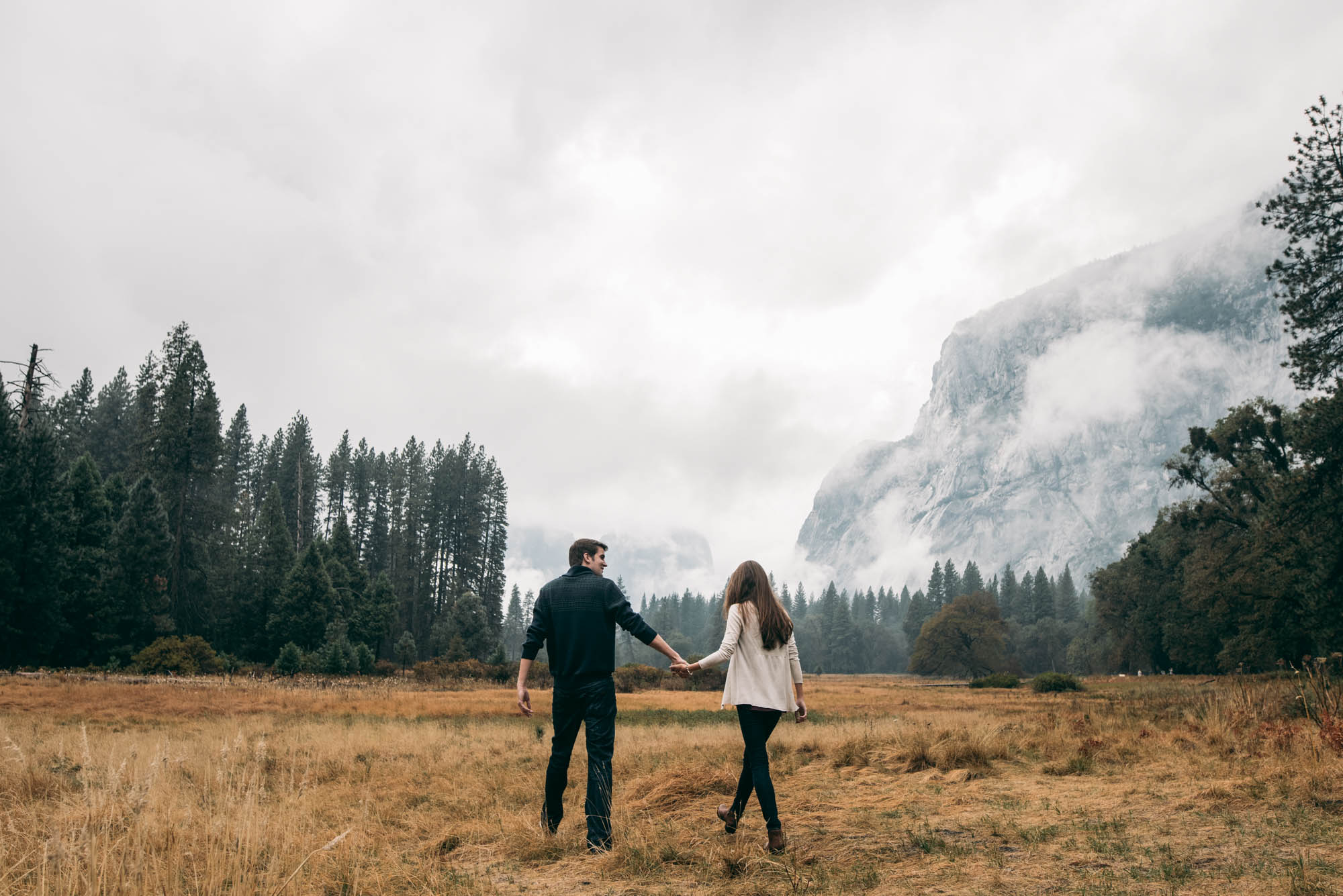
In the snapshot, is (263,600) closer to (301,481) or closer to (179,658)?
(179,658)

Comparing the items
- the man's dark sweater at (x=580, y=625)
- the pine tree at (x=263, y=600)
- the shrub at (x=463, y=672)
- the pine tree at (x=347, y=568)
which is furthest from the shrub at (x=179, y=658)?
the man's dark sweater at (x=580, y=625)

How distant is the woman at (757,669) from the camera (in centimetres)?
571

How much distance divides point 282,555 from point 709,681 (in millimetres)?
30674

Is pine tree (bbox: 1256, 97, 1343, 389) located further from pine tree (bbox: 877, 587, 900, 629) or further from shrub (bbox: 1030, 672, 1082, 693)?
pine tree (bbox: 877, 587, 900, 629)

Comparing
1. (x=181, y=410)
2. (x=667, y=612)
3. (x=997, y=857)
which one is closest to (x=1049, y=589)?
(x=667, y=612)

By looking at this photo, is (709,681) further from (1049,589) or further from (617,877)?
(1049,589)

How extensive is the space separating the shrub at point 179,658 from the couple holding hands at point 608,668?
3819 cm

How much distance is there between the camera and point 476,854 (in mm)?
6070

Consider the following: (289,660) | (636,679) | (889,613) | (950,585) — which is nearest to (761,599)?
(636,679)

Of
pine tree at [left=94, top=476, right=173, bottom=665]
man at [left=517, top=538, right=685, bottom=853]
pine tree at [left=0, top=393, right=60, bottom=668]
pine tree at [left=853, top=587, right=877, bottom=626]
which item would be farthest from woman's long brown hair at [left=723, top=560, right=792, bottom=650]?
pine tree at [left=853, top=587, right=877, bottom=626]

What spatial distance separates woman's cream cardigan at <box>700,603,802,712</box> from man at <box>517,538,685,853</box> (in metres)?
0.59

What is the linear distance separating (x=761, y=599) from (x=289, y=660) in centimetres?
4432

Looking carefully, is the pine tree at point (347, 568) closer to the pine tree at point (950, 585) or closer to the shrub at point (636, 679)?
the shrub at point (636, 679)

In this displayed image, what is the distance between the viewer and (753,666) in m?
5.87
